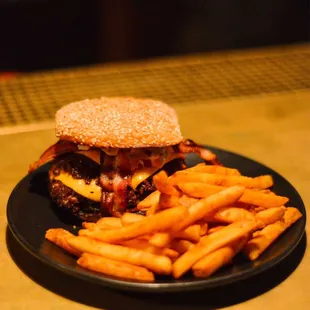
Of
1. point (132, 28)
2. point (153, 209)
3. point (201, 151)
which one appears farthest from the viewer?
point (132, 28)

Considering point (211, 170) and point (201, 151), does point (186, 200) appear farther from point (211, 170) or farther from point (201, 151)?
point (201, 151)

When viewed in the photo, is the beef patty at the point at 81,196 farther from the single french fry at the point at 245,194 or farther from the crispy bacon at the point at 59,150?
the single french fry at the point at 245,194

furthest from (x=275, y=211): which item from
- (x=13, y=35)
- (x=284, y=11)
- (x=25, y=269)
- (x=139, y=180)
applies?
(x=284, y=11)

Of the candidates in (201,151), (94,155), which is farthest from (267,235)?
(94,155)

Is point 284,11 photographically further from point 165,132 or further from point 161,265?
point 161,265

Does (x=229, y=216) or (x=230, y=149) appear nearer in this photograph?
(x=229, y=216)

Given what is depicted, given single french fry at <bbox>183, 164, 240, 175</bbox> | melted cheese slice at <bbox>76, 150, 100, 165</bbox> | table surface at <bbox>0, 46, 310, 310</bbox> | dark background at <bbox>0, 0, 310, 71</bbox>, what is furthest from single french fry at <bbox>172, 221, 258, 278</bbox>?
dark background at <bbox>0, 0, 310, 71</bbox>

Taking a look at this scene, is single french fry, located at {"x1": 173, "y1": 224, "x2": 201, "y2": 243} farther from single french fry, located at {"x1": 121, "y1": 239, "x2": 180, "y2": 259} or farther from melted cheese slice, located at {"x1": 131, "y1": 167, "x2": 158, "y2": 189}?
melted cheese slice, located at {"x1": 131, "y1": 167, "x2": 158, "y2": 189}
